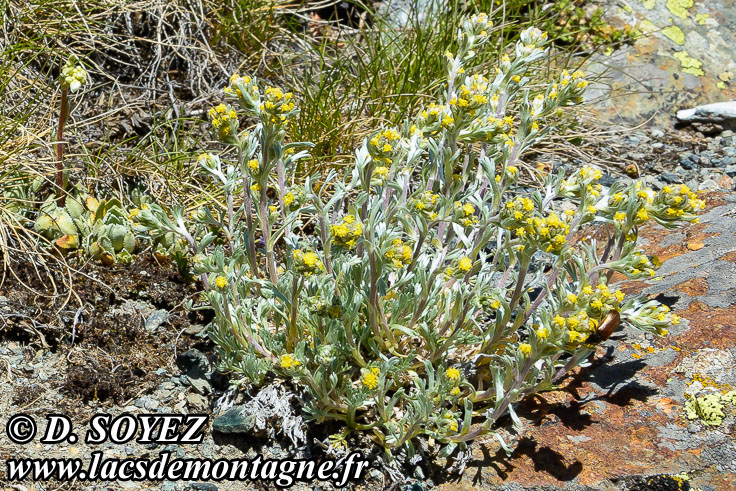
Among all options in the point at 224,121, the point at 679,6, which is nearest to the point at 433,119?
the point at 224,121

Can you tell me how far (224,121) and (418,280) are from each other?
2.92 feet

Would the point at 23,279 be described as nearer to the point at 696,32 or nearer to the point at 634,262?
the point at 634,262

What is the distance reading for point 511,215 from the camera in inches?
89.9

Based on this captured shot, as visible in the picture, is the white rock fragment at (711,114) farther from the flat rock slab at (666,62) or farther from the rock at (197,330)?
the rock at (197,330)

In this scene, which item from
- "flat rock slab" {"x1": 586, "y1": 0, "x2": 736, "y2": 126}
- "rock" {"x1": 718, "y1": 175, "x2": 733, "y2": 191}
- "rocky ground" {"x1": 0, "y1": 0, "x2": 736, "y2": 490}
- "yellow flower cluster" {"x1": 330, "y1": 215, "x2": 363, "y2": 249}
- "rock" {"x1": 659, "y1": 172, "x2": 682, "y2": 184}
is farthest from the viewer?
"flat rock slab" {"x1": 586, "y1": 0, "x2": 736, "y2": 126}

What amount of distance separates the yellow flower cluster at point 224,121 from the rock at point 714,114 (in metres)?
3.75

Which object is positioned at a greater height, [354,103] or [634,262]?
[634,262]

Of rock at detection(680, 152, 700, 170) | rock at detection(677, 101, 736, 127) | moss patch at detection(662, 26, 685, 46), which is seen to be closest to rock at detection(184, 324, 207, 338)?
rock at detection(680, 152, 700, 170)

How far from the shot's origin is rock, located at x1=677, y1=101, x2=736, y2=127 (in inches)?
191

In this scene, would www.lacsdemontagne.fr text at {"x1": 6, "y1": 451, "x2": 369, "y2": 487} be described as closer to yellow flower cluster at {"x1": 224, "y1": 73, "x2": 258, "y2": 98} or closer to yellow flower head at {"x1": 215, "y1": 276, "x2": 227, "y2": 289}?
yellow flower head at {"x1": 215, "y1": 276, "x2": 227, "y2": 289}

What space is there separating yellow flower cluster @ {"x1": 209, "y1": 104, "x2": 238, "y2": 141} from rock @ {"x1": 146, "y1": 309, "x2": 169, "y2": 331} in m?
1.17

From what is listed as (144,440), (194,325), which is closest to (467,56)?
(194,325)

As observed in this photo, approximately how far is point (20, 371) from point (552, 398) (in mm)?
2158

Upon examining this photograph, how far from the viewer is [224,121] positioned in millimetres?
2391
